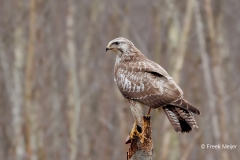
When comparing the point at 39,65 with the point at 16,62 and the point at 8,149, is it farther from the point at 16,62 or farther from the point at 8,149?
the point at 8,149

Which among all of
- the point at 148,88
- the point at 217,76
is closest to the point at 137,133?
the point at 148,88

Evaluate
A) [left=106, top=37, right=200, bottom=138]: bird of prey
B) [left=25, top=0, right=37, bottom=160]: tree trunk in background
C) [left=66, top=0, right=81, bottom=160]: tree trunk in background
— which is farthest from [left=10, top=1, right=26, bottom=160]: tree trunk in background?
[left=106, top=37, right=200, bottom=138]: bird of prey

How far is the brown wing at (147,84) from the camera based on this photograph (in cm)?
854

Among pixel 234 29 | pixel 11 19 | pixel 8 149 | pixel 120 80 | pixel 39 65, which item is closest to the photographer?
pixel 120 80

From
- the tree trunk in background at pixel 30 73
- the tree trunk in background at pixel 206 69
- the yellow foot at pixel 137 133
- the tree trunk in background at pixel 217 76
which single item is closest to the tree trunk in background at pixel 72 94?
the tree trunk in background at pixel 30 73

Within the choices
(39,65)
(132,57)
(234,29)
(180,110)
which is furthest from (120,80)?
Result: (234,29)

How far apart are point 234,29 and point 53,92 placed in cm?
967

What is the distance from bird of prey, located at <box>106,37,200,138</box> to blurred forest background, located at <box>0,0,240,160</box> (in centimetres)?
496

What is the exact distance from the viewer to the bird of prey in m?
8.12

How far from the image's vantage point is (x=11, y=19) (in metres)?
22.6

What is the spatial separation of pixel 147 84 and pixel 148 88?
0.09 metres

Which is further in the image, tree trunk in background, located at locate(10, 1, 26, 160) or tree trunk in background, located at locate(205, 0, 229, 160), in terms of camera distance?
tree trunk in background, located at locate(10, 1, 26, 160)

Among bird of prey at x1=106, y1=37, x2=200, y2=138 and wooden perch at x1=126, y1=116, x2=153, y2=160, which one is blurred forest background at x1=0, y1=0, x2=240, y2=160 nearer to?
bird of prey at x1=106, y1=37, x2=200, y2=138

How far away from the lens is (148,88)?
29.3 ft
